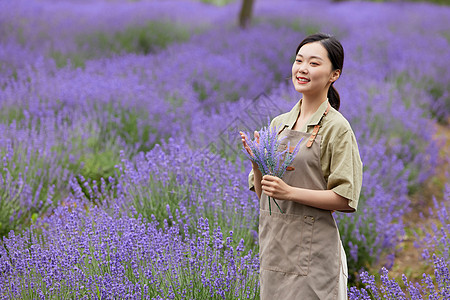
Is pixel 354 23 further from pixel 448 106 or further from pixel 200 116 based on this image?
pixel 200 116

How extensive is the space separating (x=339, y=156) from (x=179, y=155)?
1.50 meters

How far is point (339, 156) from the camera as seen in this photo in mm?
1602

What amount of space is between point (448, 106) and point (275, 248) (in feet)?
16.2

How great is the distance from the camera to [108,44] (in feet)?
24.4

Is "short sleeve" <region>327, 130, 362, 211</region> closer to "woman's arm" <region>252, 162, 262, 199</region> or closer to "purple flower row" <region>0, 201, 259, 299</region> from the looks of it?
"woman's arm" <region>252, 162, 262, 199</region>

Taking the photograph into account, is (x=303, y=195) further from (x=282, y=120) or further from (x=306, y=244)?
(x=282, y=120)

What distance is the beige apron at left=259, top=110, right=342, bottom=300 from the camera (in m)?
1.62

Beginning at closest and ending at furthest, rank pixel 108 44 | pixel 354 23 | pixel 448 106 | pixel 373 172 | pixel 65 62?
1. pixel 373 172
2. pixel 448 106
3. pixel 65 62
4. pixel 108 44
5. pixel 354 23

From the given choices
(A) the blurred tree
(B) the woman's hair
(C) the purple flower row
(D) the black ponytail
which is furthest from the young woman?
(A) the blurred tree

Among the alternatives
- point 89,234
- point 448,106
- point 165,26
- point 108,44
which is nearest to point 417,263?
point 89,234

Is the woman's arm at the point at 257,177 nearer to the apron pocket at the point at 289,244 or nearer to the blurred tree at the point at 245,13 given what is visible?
the apron pocket at the point at 289,244

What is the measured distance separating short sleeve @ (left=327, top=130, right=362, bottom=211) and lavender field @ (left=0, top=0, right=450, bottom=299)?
0.58 meters

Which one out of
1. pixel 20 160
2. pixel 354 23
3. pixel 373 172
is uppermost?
pixel 354 23

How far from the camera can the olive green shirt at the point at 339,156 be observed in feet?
5.18
